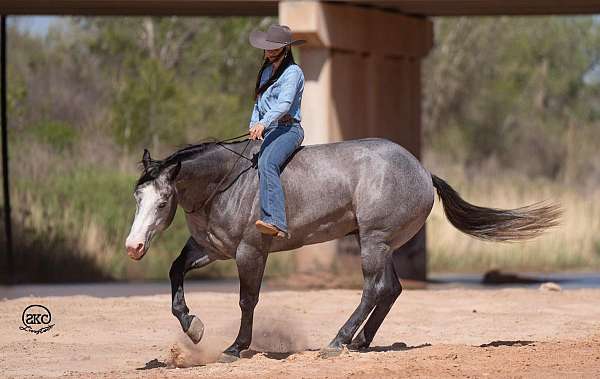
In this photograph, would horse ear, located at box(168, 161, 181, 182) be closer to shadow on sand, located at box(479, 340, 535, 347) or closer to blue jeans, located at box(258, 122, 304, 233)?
blue jeans, located at box(258, 122, 304, 233)

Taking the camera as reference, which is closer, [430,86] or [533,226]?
[533,226]

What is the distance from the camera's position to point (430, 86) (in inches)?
1500

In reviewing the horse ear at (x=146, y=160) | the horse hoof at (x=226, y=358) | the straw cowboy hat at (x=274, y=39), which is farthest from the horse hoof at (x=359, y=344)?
the straw cowboy hat at (x=274, y=39)

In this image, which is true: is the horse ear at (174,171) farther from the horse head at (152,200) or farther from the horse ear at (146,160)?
the horse ear at (146,160)

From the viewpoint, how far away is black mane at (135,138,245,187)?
9.00 metres

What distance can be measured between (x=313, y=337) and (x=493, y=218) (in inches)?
75.1

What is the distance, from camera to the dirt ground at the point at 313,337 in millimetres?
8883

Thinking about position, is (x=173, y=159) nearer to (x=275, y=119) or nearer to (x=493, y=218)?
(x=275, y=119)

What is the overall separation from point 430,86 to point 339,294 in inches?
968

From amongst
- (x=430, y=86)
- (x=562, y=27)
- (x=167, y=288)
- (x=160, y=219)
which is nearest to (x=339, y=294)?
(x=167, y=288)

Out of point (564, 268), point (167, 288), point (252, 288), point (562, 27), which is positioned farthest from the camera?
point (562, 27)

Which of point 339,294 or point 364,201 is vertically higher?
point 364,201

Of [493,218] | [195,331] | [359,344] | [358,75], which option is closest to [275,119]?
[195,331]

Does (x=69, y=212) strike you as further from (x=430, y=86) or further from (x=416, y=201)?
(x=430, y=86)
